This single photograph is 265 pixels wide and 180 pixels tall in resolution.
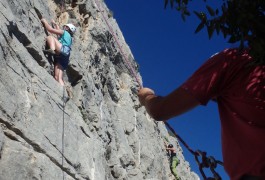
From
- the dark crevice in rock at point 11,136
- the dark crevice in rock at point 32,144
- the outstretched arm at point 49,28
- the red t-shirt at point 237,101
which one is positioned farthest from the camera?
the outstretched arm at point 49,28

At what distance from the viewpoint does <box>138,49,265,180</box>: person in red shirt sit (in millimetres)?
2637

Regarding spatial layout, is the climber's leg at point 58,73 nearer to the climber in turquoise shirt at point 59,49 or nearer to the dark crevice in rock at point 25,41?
the climber in turquoise shirt at point 59,49

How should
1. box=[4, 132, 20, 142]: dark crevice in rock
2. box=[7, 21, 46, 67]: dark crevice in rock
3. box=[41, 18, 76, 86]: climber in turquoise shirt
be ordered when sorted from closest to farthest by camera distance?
box=[4, 132, 20, 142]: dark crevice in rock
box=[7, 21, 46, 67]: dark crevice in rock
box=[41, 18, 76, 86]: climber in turquoise shirt

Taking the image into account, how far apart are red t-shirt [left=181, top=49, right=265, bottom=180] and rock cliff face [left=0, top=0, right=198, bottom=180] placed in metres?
5.79

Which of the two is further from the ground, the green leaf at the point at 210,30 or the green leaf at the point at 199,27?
the green leaf at the point at 199,27

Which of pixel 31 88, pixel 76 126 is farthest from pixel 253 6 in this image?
pixel 76 126

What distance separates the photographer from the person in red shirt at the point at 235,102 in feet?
8.65

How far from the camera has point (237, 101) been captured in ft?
9.01

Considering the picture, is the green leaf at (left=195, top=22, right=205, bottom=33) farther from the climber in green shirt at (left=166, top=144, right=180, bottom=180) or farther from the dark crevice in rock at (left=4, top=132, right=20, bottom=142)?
the climber in green shirt at (left=166, top=144, right=180, bottom=180)

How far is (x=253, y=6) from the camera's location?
9.18 feet

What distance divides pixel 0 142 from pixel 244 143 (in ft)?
19.9

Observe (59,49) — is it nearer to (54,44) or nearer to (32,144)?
(54,44)

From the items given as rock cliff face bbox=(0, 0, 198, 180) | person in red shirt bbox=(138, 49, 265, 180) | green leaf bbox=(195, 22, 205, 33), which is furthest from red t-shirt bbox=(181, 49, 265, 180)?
rock cliff face bbox=(0, 0, 198, 180)

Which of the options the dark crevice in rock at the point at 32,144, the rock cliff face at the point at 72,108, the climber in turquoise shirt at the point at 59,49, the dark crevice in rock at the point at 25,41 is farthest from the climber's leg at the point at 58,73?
the dark crevice in rock at the point at 32,144
